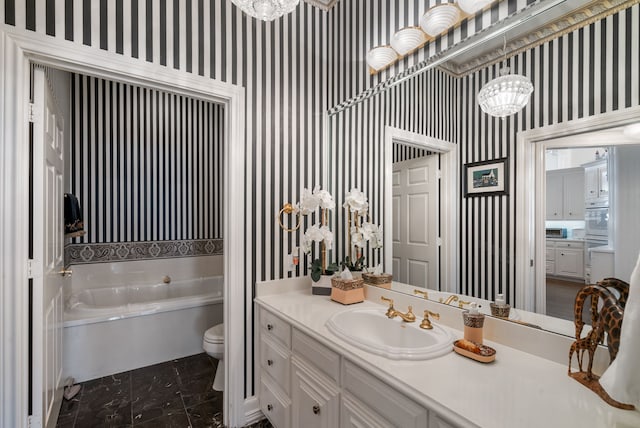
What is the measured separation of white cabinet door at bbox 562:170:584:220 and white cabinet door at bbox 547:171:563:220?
1 centimetres

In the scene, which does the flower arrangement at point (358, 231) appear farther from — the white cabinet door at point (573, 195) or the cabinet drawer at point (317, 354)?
the white cabinet door at point (573, 195)

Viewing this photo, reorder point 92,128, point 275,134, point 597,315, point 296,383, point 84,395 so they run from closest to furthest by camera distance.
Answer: point 597,315, point 296,383, point 275,134, point 84,395, point 92,128

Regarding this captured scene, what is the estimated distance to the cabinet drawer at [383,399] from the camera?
93cm

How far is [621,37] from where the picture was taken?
1.01m

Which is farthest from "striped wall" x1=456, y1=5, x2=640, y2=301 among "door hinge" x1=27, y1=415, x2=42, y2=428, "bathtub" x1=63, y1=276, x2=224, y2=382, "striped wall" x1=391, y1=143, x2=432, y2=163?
"bathtub" x1=63, y1=276, x2=224, y2=382

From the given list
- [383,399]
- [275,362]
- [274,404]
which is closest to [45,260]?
[275,362]

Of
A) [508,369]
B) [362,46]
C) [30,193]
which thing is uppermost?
[362,46]

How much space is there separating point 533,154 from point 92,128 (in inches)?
158

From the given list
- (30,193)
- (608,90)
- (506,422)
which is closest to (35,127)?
(30,193)

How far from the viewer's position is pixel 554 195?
1.17 metres

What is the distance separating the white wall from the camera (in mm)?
983

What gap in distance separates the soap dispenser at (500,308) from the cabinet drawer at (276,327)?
0.97 metres

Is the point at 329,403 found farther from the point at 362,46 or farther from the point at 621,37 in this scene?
the point at 362,46

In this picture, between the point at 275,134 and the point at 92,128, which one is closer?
the point at 275,134
